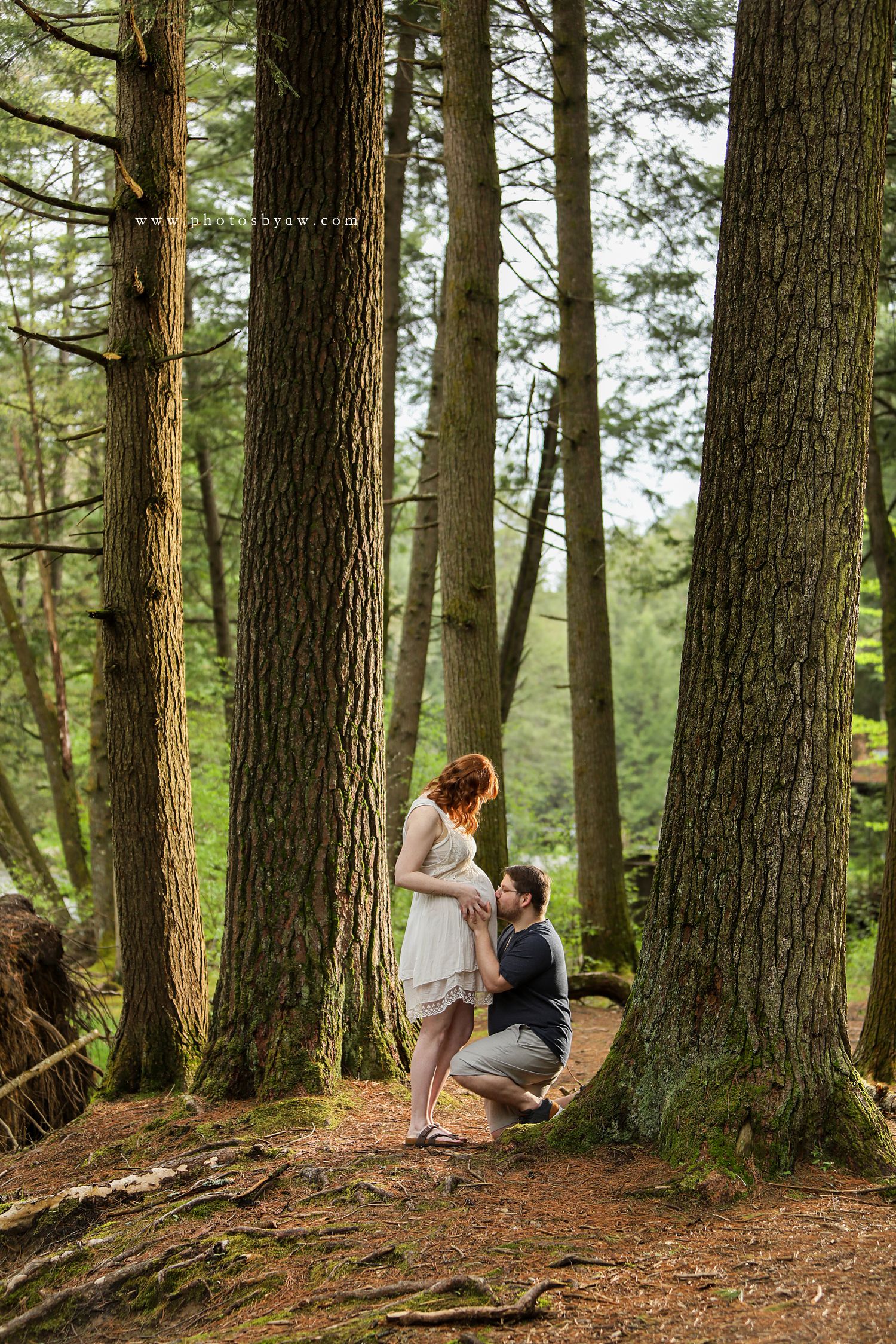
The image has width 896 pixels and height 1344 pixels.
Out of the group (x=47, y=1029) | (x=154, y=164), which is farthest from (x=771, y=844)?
(x=154, y=164)

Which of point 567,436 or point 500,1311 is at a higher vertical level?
point 567,436

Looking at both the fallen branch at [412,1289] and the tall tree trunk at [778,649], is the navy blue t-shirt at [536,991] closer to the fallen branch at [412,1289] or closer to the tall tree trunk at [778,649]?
the tall tree trunk at [778,649]

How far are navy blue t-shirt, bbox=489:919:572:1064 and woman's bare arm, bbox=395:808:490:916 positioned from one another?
0.24 metres

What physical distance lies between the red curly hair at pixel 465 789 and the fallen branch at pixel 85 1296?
206 centimetres

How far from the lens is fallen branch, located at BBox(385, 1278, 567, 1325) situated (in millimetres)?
2867

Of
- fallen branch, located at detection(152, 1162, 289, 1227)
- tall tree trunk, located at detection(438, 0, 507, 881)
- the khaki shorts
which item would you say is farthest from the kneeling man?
tall tree trunk, located at detection(438, 0, 507, 881)

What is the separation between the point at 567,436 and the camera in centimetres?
1163

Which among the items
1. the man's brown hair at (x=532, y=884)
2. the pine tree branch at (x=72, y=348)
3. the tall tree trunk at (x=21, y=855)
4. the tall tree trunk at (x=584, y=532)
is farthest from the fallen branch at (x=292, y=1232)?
the tall tree trunk at (x=21, y=855)

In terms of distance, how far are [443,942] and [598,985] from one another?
5.54 meters

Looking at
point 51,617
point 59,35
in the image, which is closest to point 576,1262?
point 59,35

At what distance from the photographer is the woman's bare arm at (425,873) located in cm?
463

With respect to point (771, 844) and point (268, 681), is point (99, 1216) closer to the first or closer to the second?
point (268, 681)

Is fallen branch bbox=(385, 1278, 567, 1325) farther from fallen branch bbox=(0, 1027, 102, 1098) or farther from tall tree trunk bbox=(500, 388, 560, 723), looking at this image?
tall tree trunk bbox=(500, 388, 560, 723)

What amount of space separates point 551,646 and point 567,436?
48.2 metres
